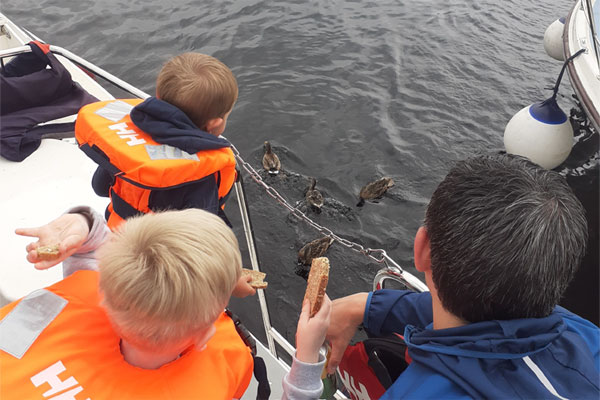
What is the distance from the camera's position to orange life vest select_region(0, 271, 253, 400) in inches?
55.4

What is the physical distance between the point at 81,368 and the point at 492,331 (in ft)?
4.35

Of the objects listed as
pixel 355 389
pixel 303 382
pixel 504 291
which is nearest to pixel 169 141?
pixel 303 382

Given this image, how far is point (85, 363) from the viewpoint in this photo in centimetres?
147

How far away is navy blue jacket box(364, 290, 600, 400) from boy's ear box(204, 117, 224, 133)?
1.77 m

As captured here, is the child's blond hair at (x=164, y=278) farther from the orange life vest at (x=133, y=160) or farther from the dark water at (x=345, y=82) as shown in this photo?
the dark water at (x=345, y=82)

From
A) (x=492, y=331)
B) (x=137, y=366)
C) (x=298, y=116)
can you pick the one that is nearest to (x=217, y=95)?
(x=137, y=366)

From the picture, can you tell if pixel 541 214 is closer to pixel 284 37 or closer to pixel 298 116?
pixel 298 116

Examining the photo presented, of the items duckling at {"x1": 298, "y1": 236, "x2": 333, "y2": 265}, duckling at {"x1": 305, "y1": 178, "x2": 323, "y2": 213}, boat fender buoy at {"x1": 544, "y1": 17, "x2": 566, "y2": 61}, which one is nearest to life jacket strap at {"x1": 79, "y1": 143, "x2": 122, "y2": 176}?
duckling at {"x1": 298, "y1": 236, "x2": 333, "y2": 265}

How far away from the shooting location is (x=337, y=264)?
5.23m

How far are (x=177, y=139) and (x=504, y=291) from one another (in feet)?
6.00

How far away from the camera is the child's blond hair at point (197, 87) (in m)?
2.51

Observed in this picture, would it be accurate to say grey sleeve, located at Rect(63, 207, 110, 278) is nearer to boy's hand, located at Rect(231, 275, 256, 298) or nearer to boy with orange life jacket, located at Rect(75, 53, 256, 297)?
boy with orange life jacket, located at Rect(75, 53, 256, 297)

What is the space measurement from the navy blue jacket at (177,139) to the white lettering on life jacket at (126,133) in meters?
0.06

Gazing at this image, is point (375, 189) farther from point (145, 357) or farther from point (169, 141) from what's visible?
point (145, 357)
